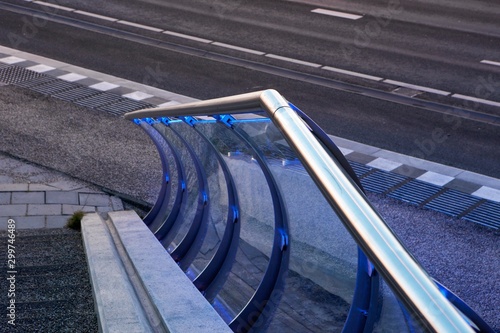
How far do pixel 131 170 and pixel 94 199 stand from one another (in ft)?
3.36

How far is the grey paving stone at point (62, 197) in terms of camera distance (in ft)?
27.2

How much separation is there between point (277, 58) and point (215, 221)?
29.9ft

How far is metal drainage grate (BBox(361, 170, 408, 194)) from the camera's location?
909 centimetres

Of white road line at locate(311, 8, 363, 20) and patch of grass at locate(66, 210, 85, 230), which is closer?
patch of grass at locate(66, 210, 85, 230)

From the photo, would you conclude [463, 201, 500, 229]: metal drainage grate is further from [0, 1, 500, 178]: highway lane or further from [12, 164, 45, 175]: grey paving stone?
[12, 164, 45, 175]: grey paving stone

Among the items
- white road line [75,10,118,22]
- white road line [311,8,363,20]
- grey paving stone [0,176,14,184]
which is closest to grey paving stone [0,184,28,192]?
grey paving stone [0,176,14,184]

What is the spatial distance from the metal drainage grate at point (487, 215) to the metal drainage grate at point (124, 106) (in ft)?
16.8

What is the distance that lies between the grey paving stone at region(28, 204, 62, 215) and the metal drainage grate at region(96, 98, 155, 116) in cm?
354

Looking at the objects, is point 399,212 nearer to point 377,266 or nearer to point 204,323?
point 204,323

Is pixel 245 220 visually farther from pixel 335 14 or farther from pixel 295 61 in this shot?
pixel 335 14

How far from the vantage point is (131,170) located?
943 cm

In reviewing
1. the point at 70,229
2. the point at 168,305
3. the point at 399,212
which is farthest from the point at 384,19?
the point at 168,305

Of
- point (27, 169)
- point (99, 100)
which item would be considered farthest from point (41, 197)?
point (99, 100)

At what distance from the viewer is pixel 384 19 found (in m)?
16.9
